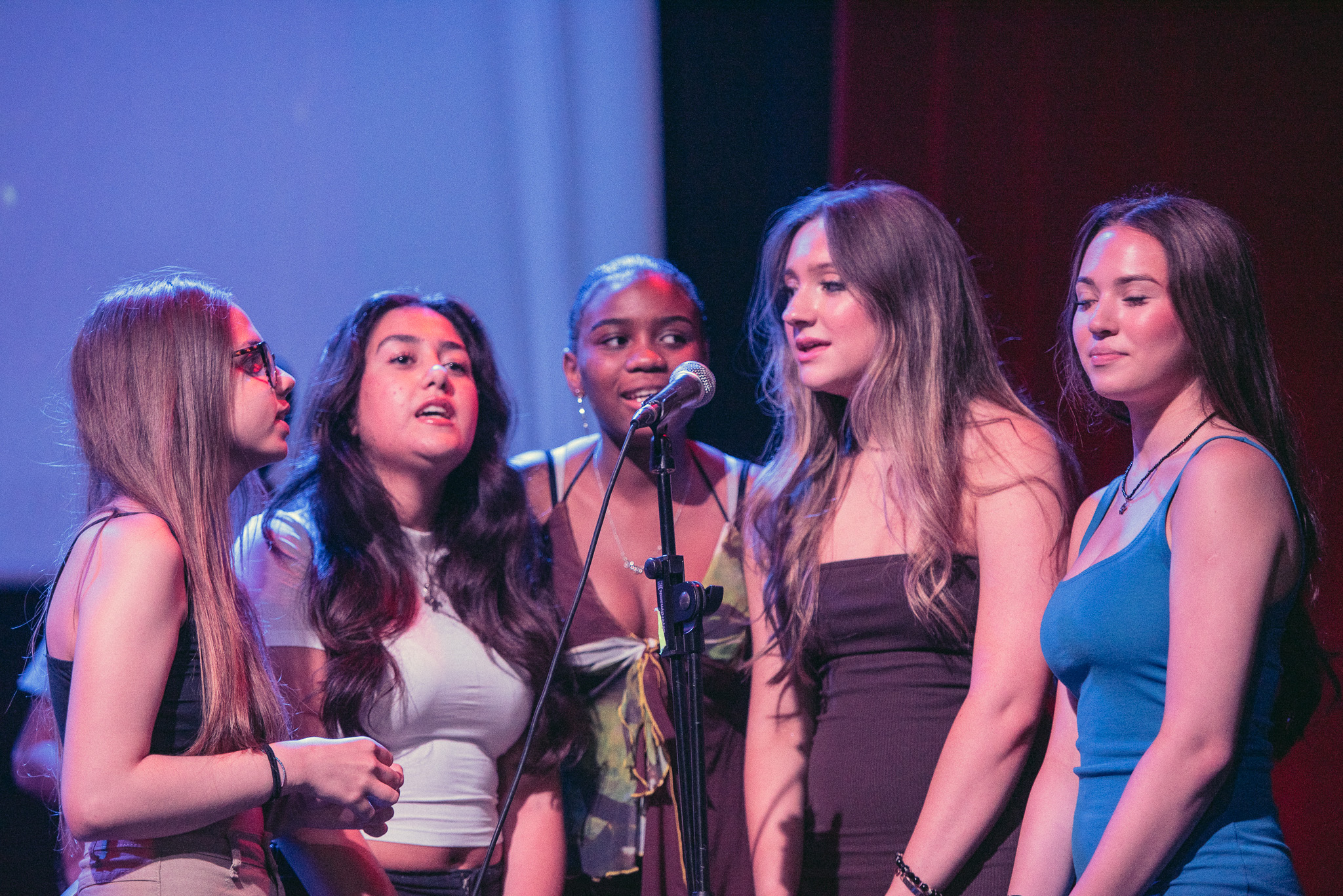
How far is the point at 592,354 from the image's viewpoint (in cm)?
281

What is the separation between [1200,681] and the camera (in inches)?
60.1

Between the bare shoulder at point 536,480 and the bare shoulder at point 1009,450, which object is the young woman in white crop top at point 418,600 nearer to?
the bare shoulder at point 536,480

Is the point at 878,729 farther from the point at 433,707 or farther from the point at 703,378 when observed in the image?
the point at 433,707

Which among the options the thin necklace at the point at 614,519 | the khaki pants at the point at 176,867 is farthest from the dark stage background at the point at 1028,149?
the khaki pants at the point at 176,867

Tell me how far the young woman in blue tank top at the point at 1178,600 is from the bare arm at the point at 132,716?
118 centimetres

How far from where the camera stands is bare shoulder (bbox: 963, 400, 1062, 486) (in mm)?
2072

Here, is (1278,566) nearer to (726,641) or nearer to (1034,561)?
(1034,561)

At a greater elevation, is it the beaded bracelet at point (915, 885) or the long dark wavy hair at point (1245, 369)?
the long dark wavy hair at point (1245, 369)

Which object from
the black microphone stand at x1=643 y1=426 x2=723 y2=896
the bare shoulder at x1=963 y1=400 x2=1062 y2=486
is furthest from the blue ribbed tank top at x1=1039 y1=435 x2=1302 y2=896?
the black microphone stand at x1=643 y1=426 x2=723 y2=896

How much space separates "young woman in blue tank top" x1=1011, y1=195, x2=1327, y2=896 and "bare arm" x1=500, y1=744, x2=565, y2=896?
0.96 m

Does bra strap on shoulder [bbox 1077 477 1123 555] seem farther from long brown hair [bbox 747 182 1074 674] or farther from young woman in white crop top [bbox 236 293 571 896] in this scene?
young woman in white crop top [bbox 236 293 571 896]

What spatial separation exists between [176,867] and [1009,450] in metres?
1.56

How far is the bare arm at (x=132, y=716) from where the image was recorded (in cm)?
158

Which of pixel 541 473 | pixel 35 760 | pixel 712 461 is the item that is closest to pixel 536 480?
pixel 541 473
